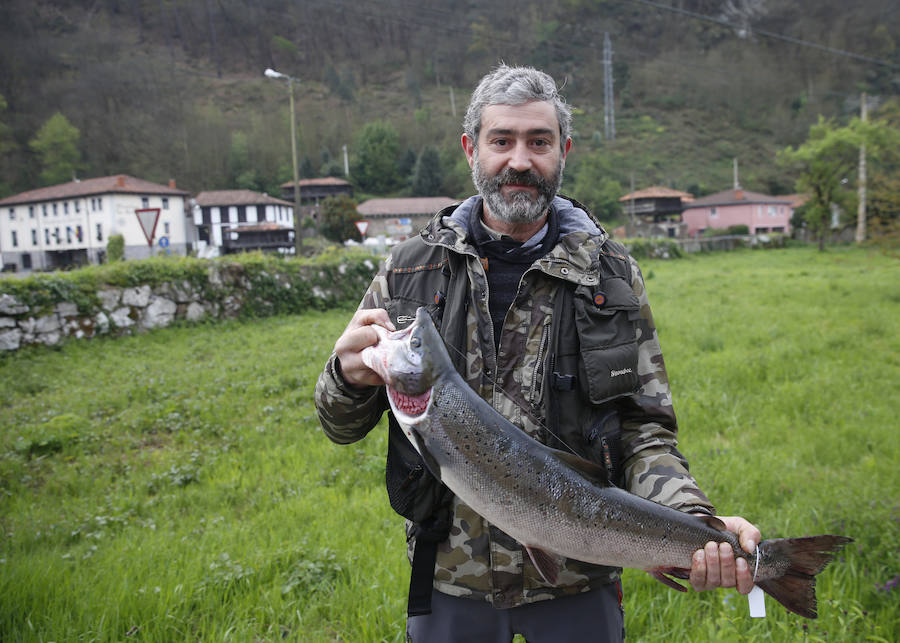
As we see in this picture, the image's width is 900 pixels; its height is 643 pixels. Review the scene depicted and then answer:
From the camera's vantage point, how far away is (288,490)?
6.26m

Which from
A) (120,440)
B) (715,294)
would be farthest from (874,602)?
(715,294)

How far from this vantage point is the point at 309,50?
588 ft

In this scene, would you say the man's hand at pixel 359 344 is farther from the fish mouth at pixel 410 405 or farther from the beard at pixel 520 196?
the beard at pixel 520 196

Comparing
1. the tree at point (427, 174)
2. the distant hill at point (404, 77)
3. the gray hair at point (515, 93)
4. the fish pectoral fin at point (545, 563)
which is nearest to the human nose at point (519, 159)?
the gray hair at point (515, 93)

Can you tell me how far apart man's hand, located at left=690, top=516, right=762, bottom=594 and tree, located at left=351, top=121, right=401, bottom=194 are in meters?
101

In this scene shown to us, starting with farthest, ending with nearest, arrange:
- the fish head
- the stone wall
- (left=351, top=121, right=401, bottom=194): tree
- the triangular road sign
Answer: (left=351, top=121, right=401, bottom=194): tree
the triangular road sign
the stone wall
the fish head

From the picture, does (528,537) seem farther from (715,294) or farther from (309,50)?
(309,50)

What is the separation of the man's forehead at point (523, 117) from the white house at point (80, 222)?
208 ft

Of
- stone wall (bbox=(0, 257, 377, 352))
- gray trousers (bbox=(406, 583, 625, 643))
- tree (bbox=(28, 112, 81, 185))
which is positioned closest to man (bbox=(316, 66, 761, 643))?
gray trousers (bbox=(406, 583, 625, 643))

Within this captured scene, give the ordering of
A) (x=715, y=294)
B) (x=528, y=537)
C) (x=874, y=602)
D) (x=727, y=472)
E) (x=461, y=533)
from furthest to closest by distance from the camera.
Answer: (x=715, y=294)
(x=727, y=472)
(x=874, y=602)
(x=461, y=533)
(x=528, y=537)

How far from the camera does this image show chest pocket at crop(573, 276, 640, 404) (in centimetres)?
246

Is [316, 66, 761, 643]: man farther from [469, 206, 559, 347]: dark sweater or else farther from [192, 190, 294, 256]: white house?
[192, 190, 294, 256]: white house

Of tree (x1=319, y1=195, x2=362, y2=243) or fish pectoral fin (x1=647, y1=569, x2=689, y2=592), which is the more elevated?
tree (x1=319, y1=195, x2=362, y2=243)

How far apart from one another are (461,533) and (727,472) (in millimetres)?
4566
